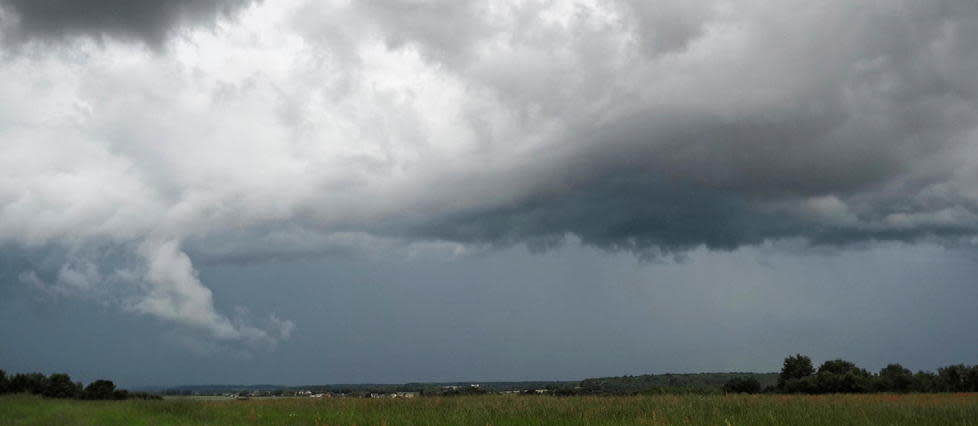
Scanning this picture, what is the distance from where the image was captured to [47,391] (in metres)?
66.9

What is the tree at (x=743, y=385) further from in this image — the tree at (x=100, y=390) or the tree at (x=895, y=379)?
the tree at (x=100, y=390)

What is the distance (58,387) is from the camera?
6775 cm

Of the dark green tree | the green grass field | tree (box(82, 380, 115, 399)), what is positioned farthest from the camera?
tree (box(82, 380, 115, 399))

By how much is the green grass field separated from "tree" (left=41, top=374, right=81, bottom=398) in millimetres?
37676

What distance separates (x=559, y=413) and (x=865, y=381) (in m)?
47.4

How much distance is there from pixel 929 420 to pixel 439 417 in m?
14.4

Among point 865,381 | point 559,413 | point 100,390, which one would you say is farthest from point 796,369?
point 100,390

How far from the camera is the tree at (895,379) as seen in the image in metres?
60.0

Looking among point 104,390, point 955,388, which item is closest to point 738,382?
point 955,388

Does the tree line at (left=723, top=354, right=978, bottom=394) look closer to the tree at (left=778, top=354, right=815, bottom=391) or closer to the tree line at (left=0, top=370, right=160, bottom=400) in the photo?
the tree at (left=778, top=354, right=815, bottom=391)

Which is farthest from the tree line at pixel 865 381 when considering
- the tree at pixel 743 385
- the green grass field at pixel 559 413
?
the green grass field at pixel 559 413

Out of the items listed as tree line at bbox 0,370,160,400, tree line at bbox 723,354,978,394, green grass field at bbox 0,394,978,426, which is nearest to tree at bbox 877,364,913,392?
tree line at bbox 723,354,978,394

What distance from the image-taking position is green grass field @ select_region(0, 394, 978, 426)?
2061 centimetres

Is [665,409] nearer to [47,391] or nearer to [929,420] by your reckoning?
[929,420]
